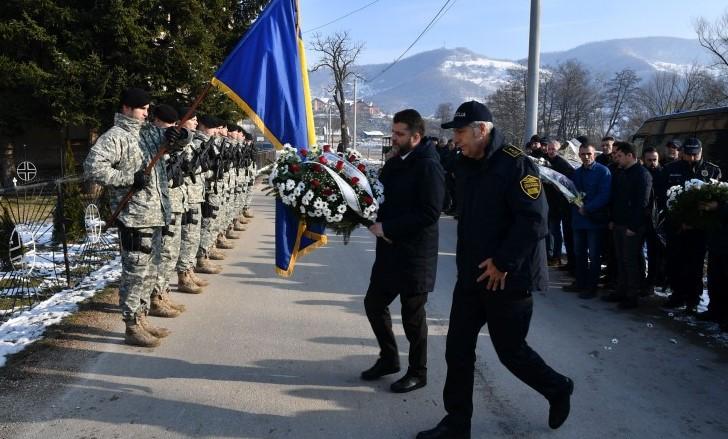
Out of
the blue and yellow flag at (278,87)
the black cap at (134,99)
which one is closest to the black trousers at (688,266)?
the blue and yellow flag at (278,87)

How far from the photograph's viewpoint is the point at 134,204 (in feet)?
15.8

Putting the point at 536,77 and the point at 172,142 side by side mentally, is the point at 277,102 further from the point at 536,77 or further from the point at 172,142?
the point at 536,77

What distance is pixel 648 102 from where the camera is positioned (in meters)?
50.7

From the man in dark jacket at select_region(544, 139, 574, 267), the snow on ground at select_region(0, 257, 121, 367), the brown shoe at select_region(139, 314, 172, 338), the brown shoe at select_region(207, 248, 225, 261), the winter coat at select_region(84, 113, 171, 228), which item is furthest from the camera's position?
the brown shoe at select_region(207, 248, 225, 261)

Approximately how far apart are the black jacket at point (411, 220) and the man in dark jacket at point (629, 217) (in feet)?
11.5

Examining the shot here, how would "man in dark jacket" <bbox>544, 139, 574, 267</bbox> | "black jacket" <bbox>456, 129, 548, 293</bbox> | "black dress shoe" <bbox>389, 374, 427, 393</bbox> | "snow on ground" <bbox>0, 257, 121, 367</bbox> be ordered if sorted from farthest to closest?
"man in dark jacket" <bbox>544, 139, 574, 267</bbox> < "snow on ground" <bbox>0, 257, 121, 367</bbox> < "black dress shoe" <bbox>389, 374, 427, 393</bbox> < "black jacket" <bbox>456, 129, 548, 293</bbox>

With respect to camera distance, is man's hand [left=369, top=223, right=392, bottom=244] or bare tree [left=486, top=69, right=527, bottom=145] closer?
man's hand [left=369, top=223, right=392, bottom=244]

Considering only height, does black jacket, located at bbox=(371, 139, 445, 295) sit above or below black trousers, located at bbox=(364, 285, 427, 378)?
above

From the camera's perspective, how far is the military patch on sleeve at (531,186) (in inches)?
124

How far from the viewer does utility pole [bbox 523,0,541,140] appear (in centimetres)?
1148

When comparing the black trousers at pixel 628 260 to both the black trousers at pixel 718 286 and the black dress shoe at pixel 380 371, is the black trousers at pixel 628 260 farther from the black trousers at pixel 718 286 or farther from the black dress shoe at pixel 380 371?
the black dress shoe at pixel 380 371

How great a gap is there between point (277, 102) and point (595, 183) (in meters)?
4.39

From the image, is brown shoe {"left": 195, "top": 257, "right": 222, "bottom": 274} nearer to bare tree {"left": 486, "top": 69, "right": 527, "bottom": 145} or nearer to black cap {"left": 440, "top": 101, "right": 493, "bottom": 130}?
black cap {"left": 440, "top": 101, "right": 493, "bottom": 130}

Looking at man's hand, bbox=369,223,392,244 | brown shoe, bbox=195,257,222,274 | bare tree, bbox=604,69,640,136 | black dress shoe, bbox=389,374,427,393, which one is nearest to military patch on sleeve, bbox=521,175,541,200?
man's hand, bbox=369,223,392,244
